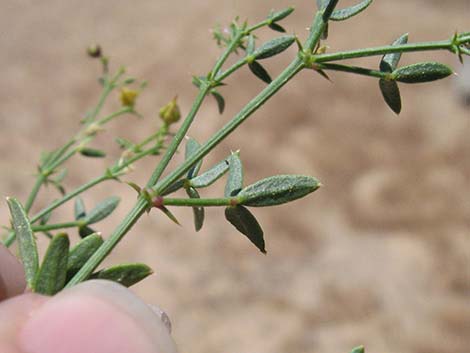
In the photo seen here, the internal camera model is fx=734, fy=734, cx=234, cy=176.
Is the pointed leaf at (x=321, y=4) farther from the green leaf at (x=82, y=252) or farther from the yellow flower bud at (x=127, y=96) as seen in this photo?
the yellow flower bud at (x=127, y=96)

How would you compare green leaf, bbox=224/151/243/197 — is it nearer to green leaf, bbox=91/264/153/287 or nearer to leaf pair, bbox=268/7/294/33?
green leaf, bbox=91/264/153/287

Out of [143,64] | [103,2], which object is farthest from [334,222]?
[103,2]

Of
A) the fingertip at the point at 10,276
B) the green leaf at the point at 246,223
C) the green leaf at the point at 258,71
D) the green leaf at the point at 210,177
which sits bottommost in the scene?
the fingertip at the point at 10,276

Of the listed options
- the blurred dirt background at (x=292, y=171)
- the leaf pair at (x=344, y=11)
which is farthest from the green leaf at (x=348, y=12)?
the blurred dirt background at (x=292, y=171)

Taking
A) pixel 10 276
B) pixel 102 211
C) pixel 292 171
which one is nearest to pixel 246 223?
pixel 10 276

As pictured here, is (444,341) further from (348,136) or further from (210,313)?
(348,136)

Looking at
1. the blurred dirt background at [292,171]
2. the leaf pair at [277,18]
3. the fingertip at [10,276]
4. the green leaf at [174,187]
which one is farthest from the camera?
the blurred dirt background at [292,171]

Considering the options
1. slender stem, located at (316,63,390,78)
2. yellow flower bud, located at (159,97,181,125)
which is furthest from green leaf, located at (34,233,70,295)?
yellow flower bud, located at (159,97,181,125)
